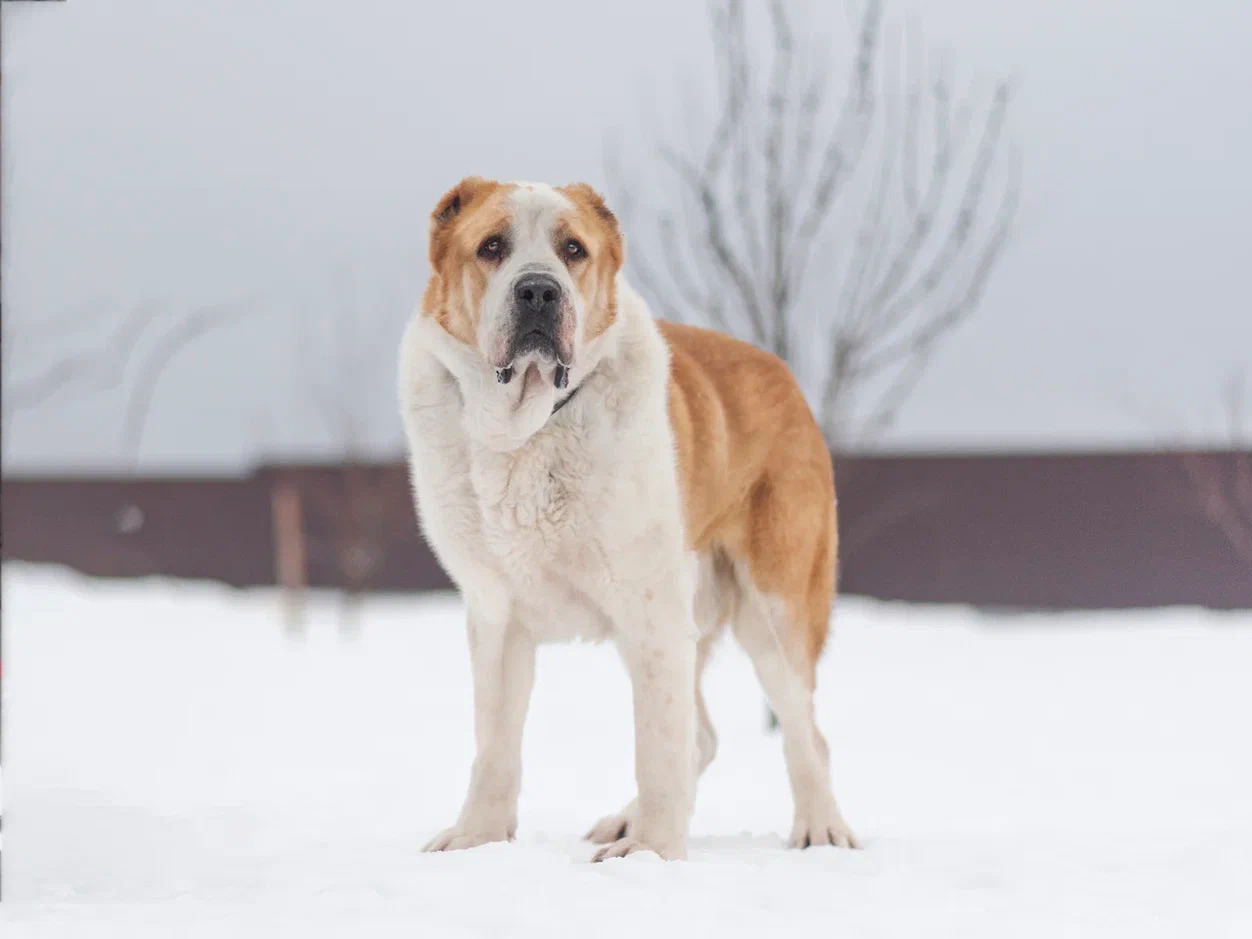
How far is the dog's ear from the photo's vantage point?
3783 millimetres

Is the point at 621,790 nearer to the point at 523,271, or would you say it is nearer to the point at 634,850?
the point at 634,850

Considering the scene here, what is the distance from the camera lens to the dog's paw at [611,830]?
444cm

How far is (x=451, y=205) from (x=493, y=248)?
11.3 inches

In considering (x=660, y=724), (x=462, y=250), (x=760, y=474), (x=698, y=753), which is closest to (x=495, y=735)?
(x=660, y=724)

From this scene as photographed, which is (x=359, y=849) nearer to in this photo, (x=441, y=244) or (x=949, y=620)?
(x=441, y=244)

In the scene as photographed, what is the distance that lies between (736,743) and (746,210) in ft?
9.97

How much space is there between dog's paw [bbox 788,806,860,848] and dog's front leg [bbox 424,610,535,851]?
0.94 metres

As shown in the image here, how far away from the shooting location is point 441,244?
378cm

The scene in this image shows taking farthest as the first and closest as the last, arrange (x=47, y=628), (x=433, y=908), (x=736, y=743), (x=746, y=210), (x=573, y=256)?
(x=47, y=628) → (x=746, y=210) → (x=736, y=743) → (x=573, y=256) → (x=433, y=908)

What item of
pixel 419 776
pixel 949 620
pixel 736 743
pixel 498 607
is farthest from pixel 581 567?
pixel 949 620

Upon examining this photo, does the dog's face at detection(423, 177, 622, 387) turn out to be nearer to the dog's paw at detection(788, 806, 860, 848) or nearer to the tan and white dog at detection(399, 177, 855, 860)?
the tan and white dog at detection(399, 177, 855, 860)

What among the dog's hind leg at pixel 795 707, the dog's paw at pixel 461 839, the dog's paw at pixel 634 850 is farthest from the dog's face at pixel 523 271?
the dog's paw at pixel 461 839

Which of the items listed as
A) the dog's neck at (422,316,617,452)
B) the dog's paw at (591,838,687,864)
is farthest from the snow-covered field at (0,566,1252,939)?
the dog's neck at (422,316,617,452)

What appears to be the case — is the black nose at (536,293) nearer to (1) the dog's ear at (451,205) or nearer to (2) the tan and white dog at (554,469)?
(2) the tan and white dog at (554,469)
